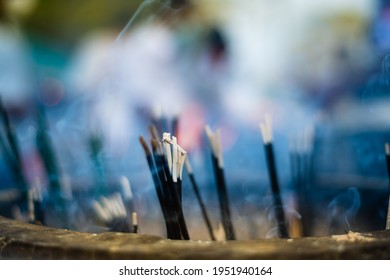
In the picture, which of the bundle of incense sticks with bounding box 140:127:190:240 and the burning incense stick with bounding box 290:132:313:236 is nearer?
the bundle of incense sticks with bounding box 140:127:190:240

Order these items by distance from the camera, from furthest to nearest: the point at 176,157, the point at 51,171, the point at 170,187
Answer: the point at 51,171 → the point at 170,187 → the point at 176,157

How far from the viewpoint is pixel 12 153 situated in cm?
413

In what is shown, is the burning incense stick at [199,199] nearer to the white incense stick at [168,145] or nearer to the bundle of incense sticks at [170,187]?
the bundle of incense sticks at [170,187]

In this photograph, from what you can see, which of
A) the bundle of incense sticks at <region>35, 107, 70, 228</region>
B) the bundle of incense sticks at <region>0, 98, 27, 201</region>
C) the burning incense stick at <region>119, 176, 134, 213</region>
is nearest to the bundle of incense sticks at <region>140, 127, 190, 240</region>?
the burning incense stick at <region>119, 176, 134, 213</region>

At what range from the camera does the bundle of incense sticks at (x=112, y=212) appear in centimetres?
382

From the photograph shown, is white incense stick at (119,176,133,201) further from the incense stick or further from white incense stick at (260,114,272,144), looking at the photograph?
white incense stick at (260,114,272,144)

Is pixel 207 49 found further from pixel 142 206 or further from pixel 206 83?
pixel 142 206

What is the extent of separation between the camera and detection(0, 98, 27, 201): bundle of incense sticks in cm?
412

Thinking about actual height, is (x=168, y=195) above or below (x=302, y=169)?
below

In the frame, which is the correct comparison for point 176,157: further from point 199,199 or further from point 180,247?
point 199,199

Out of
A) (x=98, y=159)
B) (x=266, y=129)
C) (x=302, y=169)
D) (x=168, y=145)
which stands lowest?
(x=302, y=169)

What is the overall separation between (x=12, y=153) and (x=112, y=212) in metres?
1.15

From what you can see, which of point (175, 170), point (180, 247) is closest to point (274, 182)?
point (175, 170)

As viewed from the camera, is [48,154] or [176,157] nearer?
[176,157]
